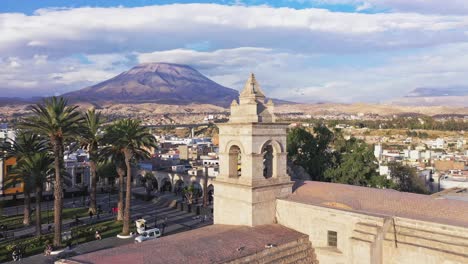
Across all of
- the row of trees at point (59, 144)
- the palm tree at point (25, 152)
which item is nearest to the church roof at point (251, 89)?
the row of trees at point (59, 144)

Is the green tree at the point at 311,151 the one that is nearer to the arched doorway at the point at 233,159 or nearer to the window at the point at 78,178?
the arched doorway at the point at 233,159

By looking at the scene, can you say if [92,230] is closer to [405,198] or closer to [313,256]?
[313,256]

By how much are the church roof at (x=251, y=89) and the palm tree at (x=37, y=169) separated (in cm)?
1571

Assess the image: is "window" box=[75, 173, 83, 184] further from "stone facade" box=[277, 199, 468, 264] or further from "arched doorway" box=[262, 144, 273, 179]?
"stone facade" box=[277, 199, 468, 264]

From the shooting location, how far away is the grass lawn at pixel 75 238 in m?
21.5

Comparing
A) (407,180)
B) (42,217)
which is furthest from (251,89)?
(407,180)

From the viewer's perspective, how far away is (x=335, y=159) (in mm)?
30188

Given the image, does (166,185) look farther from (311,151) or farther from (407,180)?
(407,180)

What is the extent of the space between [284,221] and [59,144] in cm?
1321

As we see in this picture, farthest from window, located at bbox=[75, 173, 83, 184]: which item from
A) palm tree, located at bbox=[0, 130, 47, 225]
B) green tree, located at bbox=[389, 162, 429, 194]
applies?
green tree, located at bbox=[389, 162, 429, 194]

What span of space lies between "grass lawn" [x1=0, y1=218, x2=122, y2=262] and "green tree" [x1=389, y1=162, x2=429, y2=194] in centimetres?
2219

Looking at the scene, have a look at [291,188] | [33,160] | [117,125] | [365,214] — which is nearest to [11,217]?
[33,160]

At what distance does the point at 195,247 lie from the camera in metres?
11.6

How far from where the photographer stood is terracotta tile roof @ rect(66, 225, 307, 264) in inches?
418
